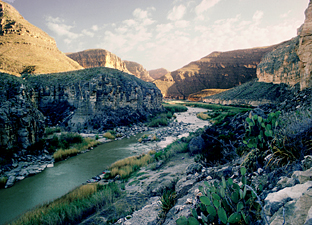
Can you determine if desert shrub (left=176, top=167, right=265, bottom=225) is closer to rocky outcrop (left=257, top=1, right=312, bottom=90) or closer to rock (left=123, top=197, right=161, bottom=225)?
rock (left=123, top=197, right=161, bottom=225)

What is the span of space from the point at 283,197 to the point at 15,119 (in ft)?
44.3

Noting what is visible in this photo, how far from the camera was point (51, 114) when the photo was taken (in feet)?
65.4

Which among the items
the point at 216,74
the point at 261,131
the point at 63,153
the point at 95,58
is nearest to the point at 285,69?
the point at 261,131

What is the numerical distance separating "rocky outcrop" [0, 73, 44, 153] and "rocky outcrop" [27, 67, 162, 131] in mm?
7630

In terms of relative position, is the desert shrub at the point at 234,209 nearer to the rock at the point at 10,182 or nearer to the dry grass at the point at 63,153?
the rock at the point at 10,182

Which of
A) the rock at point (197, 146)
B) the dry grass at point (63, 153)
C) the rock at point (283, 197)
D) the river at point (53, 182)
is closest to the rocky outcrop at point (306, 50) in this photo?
the rock at point (197, 146)

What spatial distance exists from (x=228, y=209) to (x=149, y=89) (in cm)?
3347

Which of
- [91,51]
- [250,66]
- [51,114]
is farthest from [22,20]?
[250,66]

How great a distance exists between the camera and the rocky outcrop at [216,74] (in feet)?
344

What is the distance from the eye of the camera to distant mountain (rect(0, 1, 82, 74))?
29598mm

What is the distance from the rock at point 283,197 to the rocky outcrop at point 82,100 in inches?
786

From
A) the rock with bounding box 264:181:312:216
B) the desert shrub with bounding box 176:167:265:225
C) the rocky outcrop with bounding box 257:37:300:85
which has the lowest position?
the desert shrub with bounding box 176:167:265:225

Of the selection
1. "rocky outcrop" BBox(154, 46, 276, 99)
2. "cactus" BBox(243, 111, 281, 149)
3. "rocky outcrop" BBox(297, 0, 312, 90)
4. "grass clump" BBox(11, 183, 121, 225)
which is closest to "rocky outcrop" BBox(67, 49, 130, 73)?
"rocky outcrop" BBox(154, 46, 276, 99)

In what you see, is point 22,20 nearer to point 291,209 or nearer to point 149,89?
point 149,89
